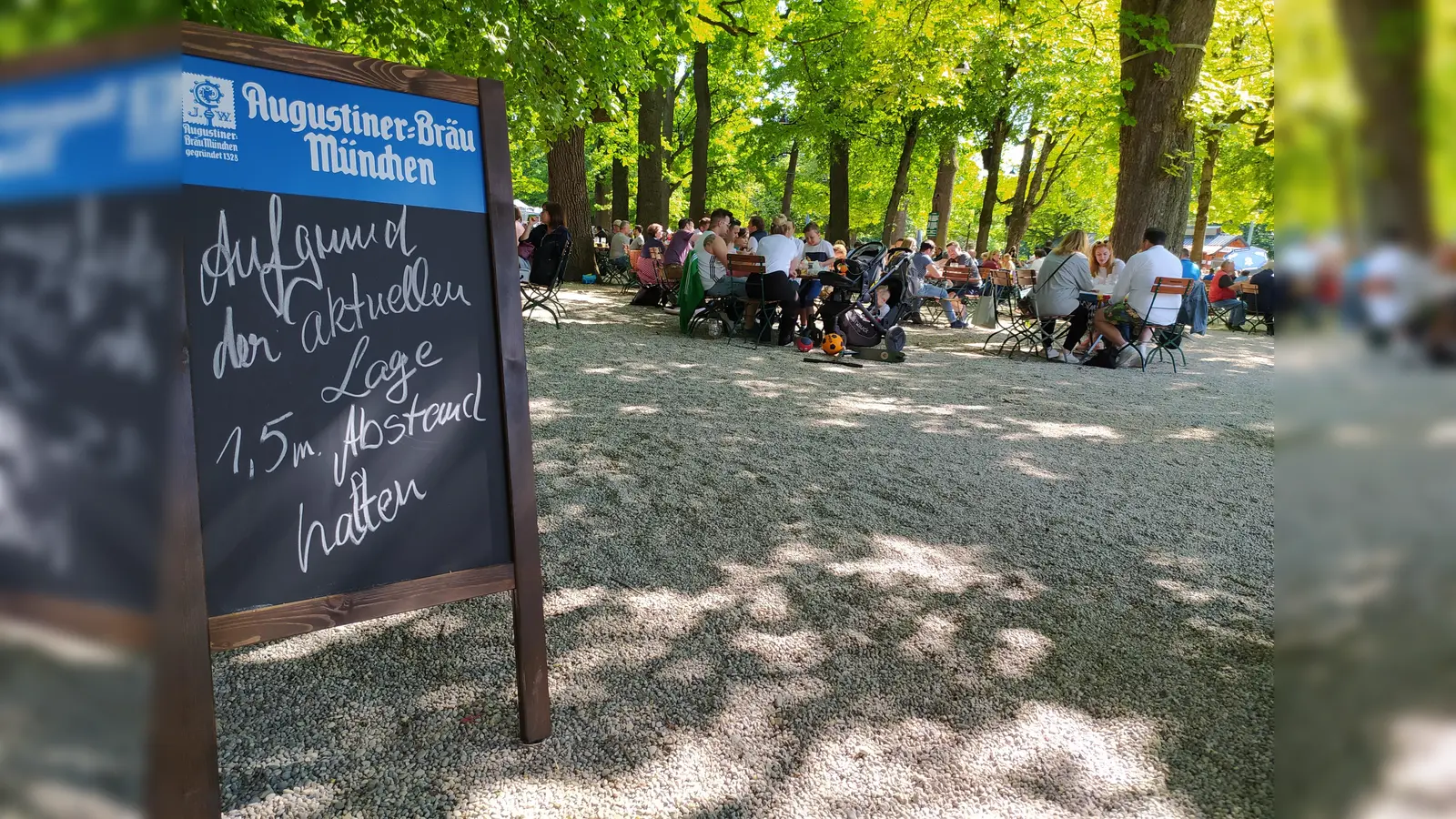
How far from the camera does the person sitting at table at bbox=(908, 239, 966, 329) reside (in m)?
14.8

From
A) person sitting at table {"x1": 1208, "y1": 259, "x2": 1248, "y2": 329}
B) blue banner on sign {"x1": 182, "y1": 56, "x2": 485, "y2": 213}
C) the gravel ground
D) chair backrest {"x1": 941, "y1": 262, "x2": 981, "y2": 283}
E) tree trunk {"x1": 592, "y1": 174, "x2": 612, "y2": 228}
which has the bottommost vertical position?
the gravel ground

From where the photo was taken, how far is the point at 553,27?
7.76 m

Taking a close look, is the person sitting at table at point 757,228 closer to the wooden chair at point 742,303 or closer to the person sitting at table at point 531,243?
the wooden chair at point 742,303

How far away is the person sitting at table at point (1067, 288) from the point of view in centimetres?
1102

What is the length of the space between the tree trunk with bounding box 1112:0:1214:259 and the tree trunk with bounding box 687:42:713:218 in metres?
9.48

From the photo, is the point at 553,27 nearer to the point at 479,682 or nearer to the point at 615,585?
the point at 615,585

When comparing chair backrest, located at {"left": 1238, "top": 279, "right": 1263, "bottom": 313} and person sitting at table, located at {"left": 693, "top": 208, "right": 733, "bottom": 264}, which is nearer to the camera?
person sitting at table, located at {"left": 693, "top": 208, "right": 733, "bottom": 264}
